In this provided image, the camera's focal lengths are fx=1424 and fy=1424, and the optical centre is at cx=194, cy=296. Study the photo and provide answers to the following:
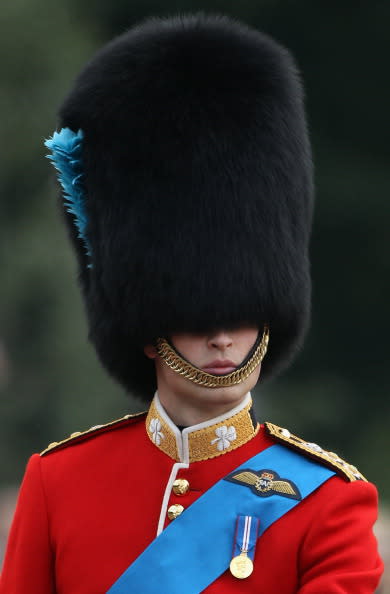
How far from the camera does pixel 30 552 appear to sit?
10.0 feet

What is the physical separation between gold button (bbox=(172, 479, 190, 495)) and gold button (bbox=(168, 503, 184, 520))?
3cm

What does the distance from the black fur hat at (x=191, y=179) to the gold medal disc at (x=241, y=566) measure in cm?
48

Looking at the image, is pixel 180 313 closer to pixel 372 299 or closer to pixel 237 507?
pixel 237 507

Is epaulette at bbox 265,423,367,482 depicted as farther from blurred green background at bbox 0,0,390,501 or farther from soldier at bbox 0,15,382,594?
blurred green background at bbox 0,0,390,501

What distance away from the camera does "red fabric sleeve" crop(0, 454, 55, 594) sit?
10.00 feet

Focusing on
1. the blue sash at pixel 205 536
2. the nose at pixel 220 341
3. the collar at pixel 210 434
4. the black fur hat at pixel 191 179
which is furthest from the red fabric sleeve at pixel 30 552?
the nose at pixel 220 341

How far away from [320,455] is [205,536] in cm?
30

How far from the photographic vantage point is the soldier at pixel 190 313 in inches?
115

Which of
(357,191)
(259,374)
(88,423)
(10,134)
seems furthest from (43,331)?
(259,374)

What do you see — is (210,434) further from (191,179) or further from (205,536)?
(191,179)

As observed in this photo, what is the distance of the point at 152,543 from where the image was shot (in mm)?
2932

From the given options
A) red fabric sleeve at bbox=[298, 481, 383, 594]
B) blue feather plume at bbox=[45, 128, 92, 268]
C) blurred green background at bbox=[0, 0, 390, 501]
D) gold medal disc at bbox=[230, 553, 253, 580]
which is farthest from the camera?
blurred green background at bbox=[0, 0, 390, 501]

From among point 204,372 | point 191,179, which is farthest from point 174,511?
point 191,179

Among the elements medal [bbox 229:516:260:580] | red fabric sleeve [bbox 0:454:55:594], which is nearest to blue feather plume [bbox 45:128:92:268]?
red fabric sleeve [bbox 0:454:55:594]
